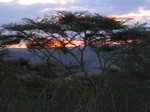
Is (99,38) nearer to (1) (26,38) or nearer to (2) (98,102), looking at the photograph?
(1) (26,38)

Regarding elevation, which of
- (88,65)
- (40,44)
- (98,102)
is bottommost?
(88,65)

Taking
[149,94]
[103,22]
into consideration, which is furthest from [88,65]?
[149,94]

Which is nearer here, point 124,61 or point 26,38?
point 124,61

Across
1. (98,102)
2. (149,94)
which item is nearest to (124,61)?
(149,94)

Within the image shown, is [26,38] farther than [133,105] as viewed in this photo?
Yes

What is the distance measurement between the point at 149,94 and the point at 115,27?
16030 millimetres

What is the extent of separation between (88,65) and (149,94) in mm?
21525

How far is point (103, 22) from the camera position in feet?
80.6

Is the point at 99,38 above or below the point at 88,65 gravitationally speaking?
above

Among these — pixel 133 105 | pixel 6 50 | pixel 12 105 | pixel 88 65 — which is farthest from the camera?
pixel 88 65

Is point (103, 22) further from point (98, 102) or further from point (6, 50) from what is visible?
point (98, 102)

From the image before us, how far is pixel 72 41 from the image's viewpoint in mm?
26484

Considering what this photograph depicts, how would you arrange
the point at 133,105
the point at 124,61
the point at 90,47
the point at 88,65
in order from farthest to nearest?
the point at 88,65
the point at 90,47
the point at 124,61
the point at 133,105

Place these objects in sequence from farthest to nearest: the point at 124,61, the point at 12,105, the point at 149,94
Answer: the point at 124,61 < the point at 149,94 < the point at 12,105
